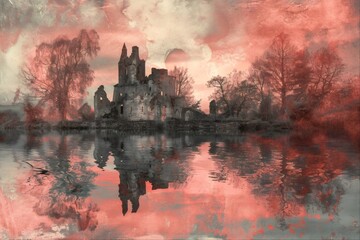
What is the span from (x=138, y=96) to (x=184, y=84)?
684 cm

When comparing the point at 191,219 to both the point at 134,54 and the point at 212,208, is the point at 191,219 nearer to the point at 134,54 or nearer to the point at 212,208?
the point at 212,208

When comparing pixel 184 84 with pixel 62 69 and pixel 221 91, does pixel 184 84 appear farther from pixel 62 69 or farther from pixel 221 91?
pixel 62 69

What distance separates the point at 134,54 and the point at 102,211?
59.8 meters

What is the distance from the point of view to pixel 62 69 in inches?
1775

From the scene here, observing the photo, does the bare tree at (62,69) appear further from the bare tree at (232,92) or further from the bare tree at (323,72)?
the bare tree at (323,72)

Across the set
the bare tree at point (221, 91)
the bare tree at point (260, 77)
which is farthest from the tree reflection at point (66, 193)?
the bare tree at point (221, 91)

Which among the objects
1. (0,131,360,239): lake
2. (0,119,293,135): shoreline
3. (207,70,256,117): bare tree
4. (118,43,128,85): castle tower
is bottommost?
(0,131,360,239): lake

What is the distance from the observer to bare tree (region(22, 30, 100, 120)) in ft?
147

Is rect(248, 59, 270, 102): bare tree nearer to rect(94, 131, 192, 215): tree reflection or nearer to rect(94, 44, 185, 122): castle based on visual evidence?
rect(94, 44, 185, 122): castle

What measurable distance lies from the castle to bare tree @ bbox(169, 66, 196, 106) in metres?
0.64

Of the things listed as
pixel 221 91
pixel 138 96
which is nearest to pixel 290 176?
pixel 221 91

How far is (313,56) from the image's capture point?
1492 inches

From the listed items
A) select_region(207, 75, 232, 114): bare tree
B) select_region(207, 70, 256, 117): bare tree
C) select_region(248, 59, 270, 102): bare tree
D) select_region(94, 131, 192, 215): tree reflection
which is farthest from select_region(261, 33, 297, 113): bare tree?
select_region(94, 131, 192, 215): tree reflection

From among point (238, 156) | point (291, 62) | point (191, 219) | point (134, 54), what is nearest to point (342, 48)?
point (291, 62)
